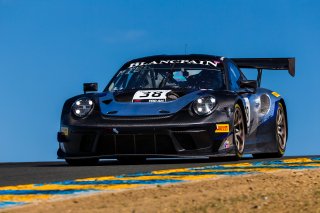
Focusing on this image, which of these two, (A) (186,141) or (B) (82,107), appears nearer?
(A) (186,141)

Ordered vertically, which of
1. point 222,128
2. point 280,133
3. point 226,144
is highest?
point 222,128

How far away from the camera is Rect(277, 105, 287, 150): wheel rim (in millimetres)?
12930

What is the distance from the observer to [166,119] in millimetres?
10469

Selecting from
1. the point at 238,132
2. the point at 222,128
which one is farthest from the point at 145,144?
the point at 238,132

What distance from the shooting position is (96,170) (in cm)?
950

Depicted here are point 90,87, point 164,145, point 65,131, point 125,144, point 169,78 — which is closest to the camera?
point 164,145

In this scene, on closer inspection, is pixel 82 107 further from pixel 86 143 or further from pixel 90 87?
pixel 90 87

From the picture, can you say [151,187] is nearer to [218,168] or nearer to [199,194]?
[199,194]

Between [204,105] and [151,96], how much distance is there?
0.71 m

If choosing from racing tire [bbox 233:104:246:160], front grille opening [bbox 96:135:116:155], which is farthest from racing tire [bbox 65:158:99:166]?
racing tire [bbox 233:104:246:160]

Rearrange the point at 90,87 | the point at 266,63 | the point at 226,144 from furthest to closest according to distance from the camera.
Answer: the point at 266,63, the point at 90,87, the point at 226,144

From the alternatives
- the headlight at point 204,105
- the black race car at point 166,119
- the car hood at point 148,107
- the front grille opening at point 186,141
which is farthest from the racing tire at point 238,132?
the front grille opening at point 186,141

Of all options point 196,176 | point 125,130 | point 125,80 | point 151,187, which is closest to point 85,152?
point 125,130

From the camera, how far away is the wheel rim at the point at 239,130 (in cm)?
1100
